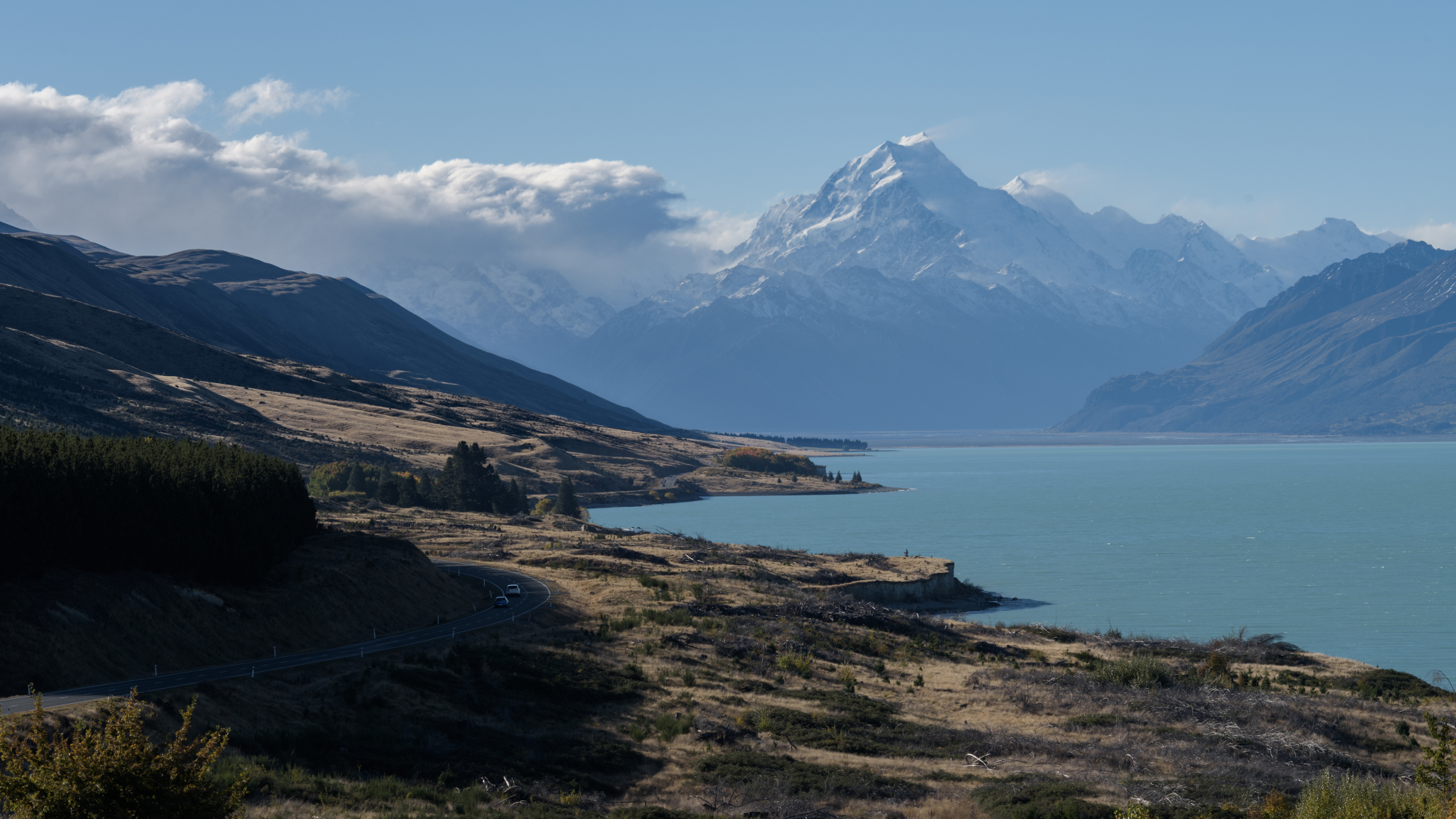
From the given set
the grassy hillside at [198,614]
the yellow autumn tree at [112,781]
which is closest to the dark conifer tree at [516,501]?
the grassy hillside at [198,614]

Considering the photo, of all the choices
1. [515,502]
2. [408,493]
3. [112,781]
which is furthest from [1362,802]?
[515,502]

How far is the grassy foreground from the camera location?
3080 cm

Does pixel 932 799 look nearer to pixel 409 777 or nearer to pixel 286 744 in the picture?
pixel 409 777

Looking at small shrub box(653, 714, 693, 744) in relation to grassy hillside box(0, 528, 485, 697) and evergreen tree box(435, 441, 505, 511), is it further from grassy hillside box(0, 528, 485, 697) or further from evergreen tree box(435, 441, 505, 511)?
evergreen tree box(435, 441, 505, 511)

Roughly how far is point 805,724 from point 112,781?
26509mm

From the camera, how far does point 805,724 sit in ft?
136

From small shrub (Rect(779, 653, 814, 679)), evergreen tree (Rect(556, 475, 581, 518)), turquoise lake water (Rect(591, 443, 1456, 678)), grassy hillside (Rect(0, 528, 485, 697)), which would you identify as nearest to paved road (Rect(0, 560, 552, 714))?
grassy hillside (Rect(0, 528, 485, 697))

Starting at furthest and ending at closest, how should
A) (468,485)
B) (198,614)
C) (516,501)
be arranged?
(516,501)
(468,485)
(198,614)

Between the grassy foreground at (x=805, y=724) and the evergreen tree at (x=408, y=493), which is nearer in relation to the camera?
the grassy foreground at (x=805, y=724)

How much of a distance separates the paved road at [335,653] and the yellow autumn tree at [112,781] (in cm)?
1003

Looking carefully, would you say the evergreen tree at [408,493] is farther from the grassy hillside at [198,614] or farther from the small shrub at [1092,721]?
the small shrub at [1092,721]

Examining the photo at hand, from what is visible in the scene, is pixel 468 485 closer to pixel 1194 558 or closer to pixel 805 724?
pixel 1194 558

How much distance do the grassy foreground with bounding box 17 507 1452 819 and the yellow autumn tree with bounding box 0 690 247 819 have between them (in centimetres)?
670

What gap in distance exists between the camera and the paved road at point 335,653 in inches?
1384
